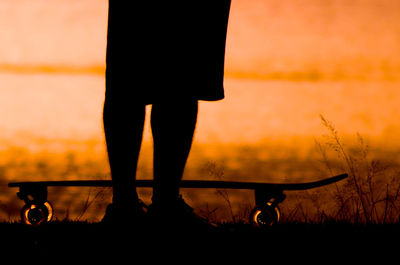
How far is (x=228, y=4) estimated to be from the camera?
92.1 inches

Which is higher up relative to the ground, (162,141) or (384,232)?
(162,141)

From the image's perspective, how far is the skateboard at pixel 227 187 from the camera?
2971 millimetres

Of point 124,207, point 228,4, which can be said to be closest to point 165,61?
point 228,4

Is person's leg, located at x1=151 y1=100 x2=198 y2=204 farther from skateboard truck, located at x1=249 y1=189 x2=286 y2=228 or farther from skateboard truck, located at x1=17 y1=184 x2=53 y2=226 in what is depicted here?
skateboard truck, located at x1=17 y1=184 x2=53 y2=226

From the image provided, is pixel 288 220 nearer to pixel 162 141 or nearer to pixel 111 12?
pixel 162 141

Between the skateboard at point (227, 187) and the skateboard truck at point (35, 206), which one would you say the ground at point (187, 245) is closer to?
the skateboard at point (227, 187)

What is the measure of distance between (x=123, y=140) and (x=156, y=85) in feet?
0.78

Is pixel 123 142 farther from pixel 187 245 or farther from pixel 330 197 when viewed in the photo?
pixel 330 197

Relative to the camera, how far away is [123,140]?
7.11 ft

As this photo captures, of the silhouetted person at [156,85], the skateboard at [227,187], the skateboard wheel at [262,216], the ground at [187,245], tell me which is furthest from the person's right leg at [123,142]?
the skateboard wheel at [262,216]

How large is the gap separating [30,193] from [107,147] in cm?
112

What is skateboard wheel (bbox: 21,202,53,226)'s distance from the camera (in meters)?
3.04

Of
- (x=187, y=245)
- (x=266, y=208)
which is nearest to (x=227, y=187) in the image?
(x=266, y=208)

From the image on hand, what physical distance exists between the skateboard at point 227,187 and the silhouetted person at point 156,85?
80cm
